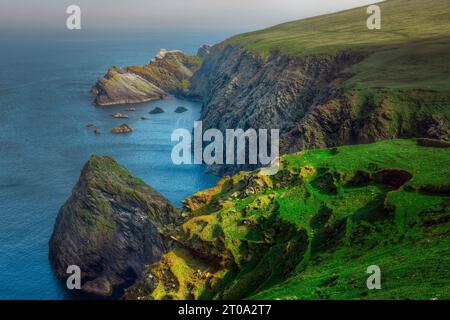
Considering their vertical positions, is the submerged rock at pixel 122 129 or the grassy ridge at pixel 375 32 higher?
the grassy ridge at pixel 375 32

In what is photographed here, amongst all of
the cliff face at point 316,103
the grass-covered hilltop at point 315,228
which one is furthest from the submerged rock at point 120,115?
the grass-covered hilltop at point 315,228

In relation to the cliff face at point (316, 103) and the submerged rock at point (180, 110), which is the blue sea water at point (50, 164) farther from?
the cliff face at point (316, 103)

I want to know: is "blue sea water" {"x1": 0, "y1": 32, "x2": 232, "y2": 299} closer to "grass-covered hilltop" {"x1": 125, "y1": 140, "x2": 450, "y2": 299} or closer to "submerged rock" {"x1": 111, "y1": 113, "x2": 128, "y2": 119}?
"submerged rock" {"x1": 111, "y1": 113, "x2": 128, "y2": 119}

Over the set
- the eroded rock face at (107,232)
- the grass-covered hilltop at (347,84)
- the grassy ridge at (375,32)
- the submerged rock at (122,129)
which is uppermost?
the grassy ridge at (375,32)

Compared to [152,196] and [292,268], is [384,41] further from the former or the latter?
[292,268]

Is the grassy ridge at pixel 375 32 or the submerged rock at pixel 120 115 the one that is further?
the submerged rock at pixel 120 115

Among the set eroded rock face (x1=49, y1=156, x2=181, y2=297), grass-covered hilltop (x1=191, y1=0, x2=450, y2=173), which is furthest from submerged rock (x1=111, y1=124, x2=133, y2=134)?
eroded rock face (x1=49, y1=156, x2=181, y2=297)
